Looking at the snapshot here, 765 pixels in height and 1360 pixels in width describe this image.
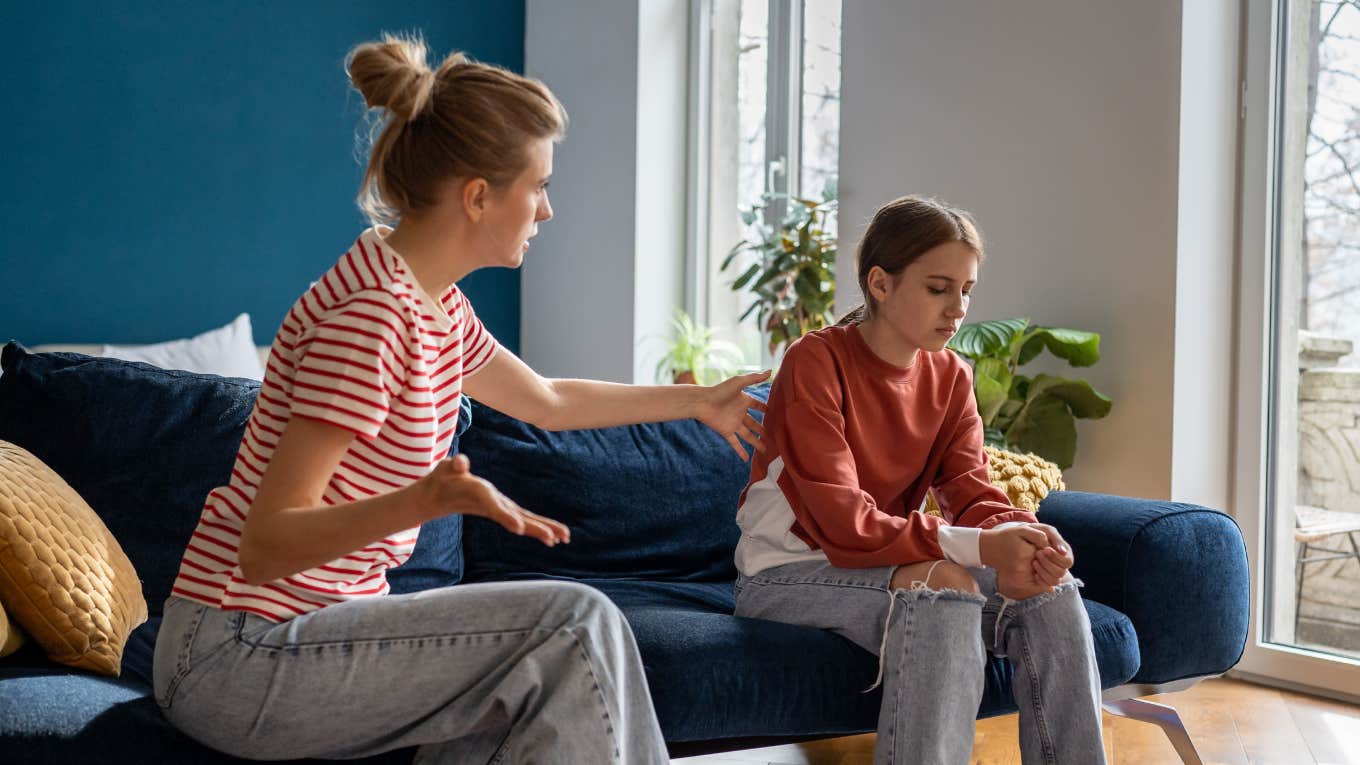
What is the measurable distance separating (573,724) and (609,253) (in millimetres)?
3680

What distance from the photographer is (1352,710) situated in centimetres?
294

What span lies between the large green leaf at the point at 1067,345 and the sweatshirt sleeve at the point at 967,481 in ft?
3.47

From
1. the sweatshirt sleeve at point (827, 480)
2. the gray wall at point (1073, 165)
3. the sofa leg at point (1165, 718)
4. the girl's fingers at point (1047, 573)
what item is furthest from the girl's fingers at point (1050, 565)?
the gray wall at point (1073, 165)

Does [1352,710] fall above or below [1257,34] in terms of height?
below

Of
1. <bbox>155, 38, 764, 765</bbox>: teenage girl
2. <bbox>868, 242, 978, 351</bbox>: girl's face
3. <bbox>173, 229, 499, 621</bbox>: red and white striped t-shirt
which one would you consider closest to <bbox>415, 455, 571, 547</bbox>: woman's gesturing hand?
<bbox>155, 38, 764, 765</bbox>: teenage girl

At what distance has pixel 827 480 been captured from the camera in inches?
74.4

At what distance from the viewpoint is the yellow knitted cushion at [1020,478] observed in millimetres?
2307

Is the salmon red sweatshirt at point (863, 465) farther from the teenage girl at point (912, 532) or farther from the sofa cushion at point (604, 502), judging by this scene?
the sofa cushion at point (604, 502)

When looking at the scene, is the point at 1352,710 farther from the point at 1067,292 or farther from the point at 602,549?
the point at 602,549

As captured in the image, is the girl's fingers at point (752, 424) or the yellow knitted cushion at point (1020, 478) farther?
the yellow knitted cushion at point (1020, 478)

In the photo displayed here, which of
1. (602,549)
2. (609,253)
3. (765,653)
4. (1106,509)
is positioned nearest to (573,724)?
(765,653)

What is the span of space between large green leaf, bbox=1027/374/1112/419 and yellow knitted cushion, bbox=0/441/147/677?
7.40 ft

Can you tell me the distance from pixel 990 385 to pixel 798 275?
1192mm

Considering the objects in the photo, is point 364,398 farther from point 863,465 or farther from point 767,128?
point 767,128
